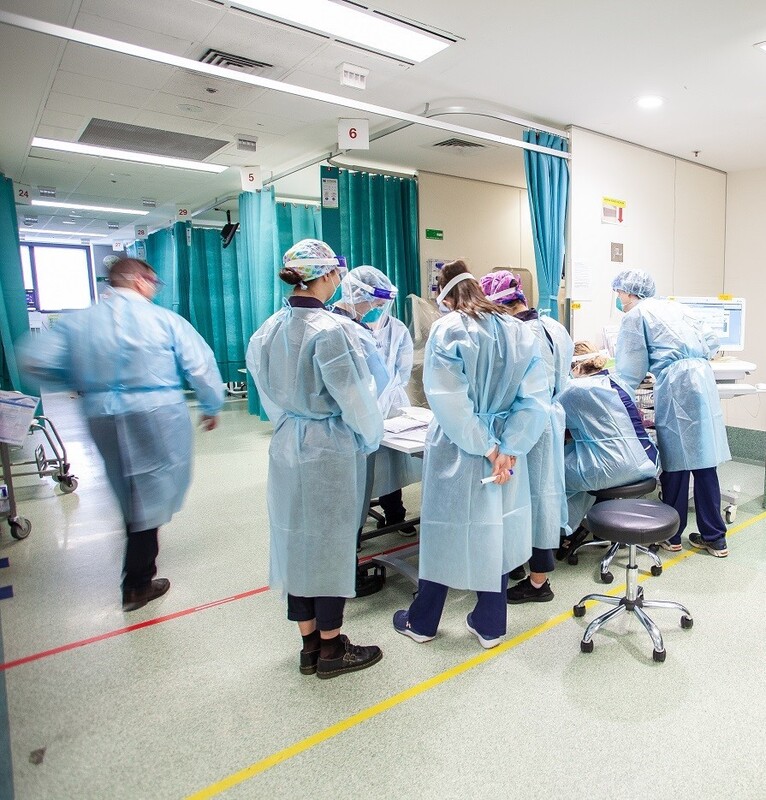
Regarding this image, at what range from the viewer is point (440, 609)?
7.09ft

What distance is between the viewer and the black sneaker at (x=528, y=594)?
2498 millimetres

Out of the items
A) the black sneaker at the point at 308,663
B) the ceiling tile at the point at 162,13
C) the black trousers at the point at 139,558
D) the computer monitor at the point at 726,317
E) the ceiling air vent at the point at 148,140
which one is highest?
the ceiling air vent at the point at 148,140

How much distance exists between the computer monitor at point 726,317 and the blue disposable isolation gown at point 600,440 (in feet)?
5.86

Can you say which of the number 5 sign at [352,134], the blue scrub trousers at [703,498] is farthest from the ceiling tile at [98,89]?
the blue scrub trousers at [703,498]

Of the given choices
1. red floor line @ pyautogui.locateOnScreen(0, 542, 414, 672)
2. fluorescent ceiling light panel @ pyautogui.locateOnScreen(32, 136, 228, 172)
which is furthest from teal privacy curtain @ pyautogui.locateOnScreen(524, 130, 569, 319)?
fluorescent ceiling light panel @ pyautogui.locateOnScreen(32, 136, 228, 172)

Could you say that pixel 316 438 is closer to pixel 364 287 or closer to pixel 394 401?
pixel 364 287

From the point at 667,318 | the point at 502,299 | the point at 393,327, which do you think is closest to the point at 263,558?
the point at 393,327

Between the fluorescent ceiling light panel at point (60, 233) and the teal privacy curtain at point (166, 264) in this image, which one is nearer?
the teal privacy curtain at point (166, 264)

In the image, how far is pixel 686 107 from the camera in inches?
152

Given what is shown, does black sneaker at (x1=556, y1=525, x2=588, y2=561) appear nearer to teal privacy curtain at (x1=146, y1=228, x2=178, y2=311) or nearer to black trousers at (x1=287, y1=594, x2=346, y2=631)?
black trousers at (x1=287, y1=594, x2=346, y2=631)

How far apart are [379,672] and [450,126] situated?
3083 millimetres

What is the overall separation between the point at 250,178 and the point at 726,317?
4281 millimetres

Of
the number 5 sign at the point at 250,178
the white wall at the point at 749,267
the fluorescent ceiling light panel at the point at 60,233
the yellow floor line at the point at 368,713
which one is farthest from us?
the fluorescent ceiling light panel at the point at 60,233

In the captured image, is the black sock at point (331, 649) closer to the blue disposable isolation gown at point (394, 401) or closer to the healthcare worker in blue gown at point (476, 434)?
the healthcare worker in blue gown at point (476, 434)
